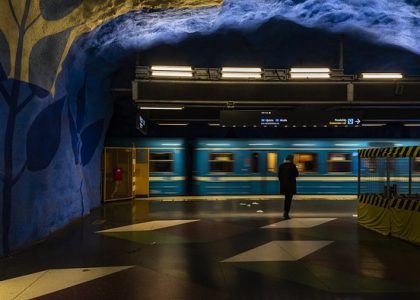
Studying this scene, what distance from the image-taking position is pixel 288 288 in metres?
5.06

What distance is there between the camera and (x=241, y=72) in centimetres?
1168

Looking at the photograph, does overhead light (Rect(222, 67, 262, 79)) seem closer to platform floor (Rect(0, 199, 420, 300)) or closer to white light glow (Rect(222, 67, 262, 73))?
white light glow (Rect(222, 67, 262, 73))

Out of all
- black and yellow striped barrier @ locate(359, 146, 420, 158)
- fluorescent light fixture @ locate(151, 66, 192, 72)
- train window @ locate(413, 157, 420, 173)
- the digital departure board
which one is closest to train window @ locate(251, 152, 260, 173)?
the digital departure board

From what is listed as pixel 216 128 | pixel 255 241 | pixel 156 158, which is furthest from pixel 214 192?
pixel 255 241

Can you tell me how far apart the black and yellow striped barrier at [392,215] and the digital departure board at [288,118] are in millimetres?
4045

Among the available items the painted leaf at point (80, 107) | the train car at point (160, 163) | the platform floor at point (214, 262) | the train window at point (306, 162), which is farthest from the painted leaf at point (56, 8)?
the train window at point (306, 162)

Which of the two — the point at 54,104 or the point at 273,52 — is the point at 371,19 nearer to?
the point at 273,52

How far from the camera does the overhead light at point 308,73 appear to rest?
39.0 feet

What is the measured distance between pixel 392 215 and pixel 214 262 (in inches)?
181

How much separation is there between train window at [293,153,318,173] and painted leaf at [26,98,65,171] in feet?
32.8

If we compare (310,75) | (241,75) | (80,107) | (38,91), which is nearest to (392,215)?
(310,75)

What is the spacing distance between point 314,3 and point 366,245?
257 inches

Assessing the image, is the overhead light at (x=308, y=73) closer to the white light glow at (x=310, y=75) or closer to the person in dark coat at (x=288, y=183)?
the white light glow at (x=310, y=75)

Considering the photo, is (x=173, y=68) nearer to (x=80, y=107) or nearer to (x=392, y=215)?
(x=80, y=107)
